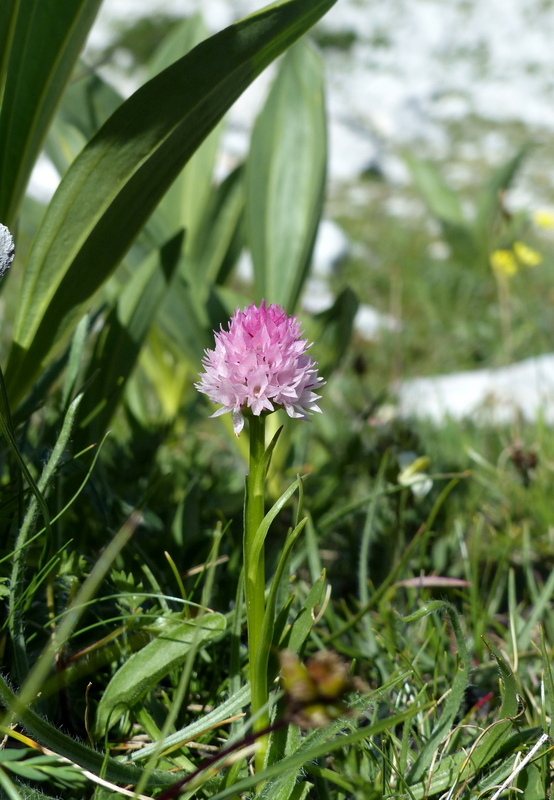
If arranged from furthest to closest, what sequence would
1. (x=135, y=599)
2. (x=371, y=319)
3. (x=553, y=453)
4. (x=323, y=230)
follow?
(x=323, y=230) < (x=371, y=319) < (x=553, y=453) < (x=135, y=599)

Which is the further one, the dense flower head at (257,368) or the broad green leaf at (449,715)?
the broad green leaf at (449,715)

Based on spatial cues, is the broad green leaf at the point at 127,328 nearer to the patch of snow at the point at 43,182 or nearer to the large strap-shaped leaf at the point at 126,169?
the large strap-shaped leaf at the point at 126,169

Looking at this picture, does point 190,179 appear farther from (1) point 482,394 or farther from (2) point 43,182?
(2) point 43,182

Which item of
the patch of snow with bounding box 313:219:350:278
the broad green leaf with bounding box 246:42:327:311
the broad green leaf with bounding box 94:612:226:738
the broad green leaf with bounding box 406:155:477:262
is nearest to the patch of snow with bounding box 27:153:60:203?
the patch of snow with bounding box 313:219:350:278

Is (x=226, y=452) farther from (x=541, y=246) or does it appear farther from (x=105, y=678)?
(x=541, y=246)

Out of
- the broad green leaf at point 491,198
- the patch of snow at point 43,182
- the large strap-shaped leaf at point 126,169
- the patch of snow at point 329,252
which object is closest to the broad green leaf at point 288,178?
the large strap-shaped leaf at point 126,169

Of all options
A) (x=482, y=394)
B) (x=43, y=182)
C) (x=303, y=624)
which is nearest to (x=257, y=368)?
(x=303, y=624)

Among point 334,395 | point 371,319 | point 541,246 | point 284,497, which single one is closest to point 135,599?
point 284,497
